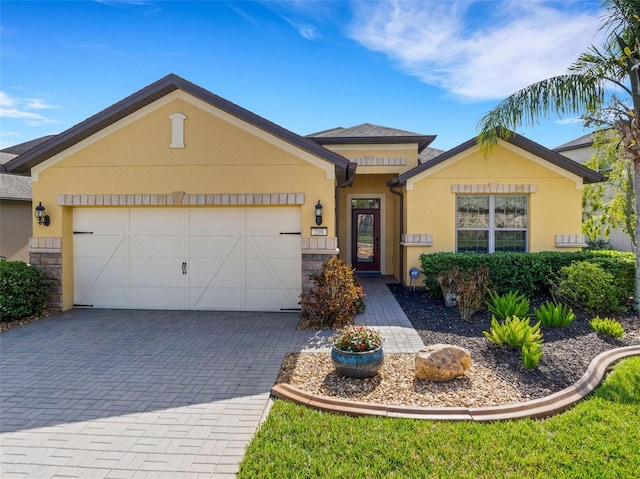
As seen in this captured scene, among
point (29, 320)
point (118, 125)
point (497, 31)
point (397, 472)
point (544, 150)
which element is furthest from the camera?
point (544, 150)

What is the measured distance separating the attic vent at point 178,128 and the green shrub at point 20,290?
14.5 feet

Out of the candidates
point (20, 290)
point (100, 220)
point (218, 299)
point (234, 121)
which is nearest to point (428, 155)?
point (234, 121)

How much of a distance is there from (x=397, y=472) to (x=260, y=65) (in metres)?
10.8

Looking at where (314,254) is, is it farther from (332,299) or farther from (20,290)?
(20,290)

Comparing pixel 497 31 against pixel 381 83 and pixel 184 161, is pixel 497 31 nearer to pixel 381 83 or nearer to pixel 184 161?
pixel 381 83

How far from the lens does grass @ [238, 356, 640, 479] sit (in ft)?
10.1

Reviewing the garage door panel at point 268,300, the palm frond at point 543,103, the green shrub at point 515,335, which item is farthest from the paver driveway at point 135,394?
the palm frond at point 543,103

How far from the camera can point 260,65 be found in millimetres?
10773

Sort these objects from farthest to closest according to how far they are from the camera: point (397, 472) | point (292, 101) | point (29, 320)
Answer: point (292, 101), point (29, 320), point (397, 472)

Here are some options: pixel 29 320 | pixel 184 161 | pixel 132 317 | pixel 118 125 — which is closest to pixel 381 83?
pixel 184 161

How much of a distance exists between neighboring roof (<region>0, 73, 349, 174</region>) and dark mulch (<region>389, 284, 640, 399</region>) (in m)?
4.09

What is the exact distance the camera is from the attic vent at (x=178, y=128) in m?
8.52

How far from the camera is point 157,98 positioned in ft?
27.9

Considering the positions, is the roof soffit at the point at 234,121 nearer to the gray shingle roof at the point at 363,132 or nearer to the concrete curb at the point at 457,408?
the gray shingle roof at the point at 363,132
